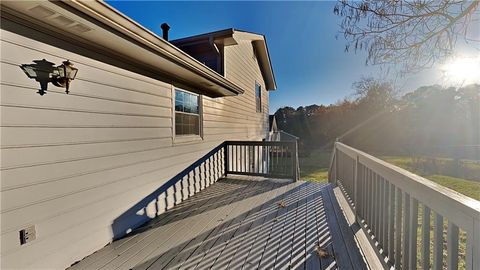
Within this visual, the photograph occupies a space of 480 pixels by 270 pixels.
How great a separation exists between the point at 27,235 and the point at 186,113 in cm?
305

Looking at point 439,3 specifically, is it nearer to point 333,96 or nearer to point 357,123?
point 357,123

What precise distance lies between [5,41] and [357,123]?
68.5ft

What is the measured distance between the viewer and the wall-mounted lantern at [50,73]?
1999 mm

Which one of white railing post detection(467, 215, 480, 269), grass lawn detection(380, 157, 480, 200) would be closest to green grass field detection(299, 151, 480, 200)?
grass lawn detection(380, 157, 480, 200)

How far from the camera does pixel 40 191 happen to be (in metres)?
2.04

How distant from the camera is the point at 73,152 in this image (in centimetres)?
232

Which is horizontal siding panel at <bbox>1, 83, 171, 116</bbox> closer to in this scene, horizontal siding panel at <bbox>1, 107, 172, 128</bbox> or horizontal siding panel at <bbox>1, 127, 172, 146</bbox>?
horizontal siding panel at <bbox>1, 107, 172, 128</bbox>

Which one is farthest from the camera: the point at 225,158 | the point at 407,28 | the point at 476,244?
the point at 225,158

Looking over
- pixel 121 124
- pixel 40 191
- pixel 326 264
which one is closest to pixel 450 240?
pixel 326 264

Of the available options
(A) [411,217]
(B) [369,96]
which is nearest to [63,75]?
(A) [411,217]

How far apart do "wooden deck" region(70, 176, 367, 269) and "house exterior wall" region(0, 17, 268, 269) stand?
436 millimetres

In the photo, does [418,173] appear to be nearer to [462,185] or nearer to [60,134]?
[462,185]

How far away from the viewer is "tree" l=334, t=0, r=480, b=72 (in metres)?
2.91

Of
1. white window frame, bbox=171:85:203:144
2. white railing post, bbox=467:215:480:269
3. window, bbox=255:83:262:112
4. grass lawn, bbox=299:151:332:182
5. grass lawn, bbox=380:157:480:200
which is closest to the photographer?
white railing post, bbox=467:215:480:269
